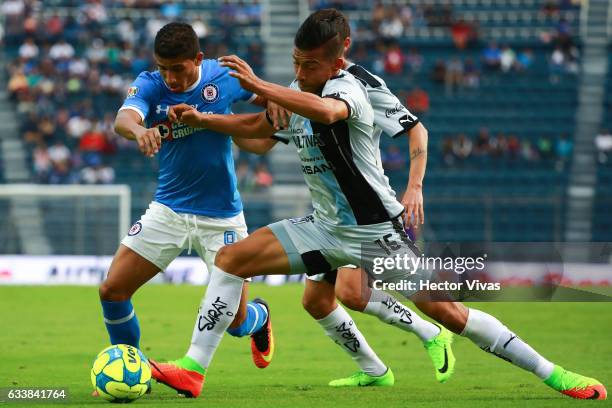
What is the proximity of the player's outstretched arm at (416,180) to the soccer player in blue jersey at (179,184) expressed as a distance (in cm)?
127

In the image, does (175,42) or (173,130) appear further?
(173,130)

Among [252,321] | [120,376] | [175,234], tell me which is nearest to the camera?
[120,376]

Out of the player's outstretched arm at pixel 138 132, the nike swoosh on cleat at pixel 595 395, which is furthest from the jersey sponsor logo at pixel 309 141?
the nike swoosh on cleat at pixel 595 395

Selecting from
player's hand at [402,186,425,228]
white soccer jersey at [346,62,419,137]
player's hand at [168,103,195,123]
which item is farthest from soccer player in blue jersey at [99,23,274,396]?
player's hand at [402,186,425,228]

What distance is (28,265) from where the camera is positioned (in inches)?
861

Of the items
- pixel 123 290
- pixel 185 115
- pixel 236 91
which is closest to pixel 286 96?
pixel 185 115

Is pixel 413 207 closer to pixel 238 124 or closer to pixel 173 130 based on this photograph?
pixel 238 124

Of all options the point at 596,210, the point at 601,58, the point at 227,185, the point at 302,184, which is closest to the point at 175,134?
the point at 227,185

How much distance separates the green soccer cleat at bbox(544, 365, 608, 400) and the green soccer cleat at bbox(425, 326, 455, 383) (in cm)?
95

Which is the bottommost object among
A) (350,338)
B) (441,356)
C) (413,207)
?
(441,356)

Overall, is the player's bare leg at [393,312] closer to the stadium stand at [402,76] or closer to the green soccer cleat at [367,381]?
the green soccer cleat at [367,381]

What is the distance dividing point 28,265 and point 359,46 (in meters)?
12.1

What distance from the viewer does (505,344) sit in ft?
25.2

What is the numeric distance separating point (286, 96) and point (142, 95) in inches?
68.4
